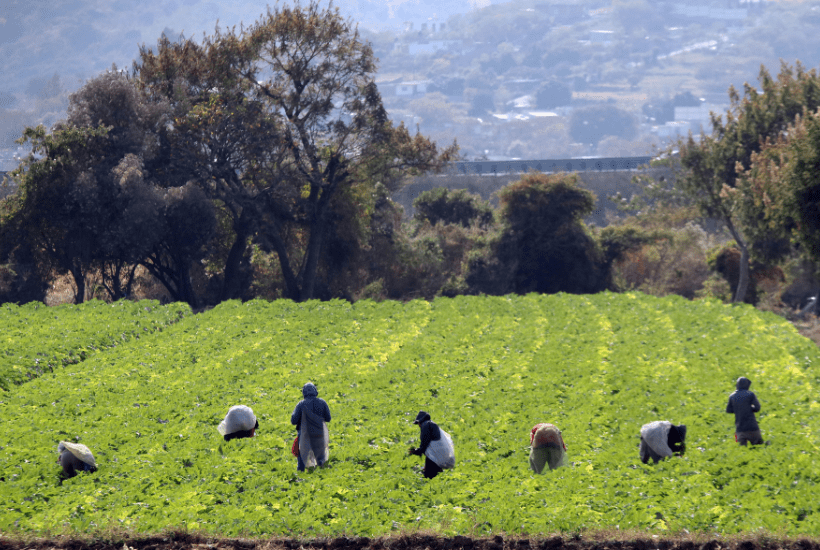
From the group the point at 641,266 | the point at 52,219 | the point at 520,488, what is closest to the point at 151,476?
the point at 520,488

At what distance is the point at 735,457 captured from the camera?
13.0m

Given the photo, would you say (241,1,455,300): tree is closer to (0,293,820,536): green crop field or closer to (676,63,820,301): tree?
→ (676,63,820,301): tree

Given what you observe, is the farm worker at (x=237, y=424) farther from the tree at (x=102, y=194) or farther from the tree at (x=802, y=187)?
the tree at (x=102, y=194)

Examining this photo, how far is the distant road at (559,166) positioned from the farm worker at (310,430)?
7801 cm

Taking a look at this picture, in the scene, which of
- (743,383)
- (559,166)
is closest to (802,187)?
(743,383)

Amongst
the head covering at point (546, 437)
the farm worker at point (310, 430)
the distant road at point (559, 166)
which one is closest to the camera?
the head covering at point (546, 437)

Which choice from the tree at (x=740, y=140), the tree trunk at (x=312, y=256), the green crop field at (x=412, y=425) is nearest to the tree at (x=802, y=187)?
the green crop field at (x=412, y=425)

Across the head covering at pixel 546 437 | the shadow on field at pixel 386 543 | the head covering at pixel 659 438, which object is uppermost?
the head covering at pixel 546 437

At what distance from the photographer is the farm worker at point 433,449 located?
1301cm

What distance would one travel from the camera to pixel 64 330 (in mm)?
24344

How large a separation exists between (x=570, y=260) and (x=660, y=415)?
96.0 feet

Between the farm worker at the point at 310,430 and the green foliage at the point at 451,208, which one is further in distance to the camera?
the green foliage at the point at 451,208

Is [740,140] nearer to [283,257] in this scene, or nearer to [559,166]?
[283,257]

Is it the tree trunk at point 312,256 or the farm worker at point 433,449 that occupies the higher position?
the tree trunk at point 312,256
